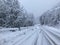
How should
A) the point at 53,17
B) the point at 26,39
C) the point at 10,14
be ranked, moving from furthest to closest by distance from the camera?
the point at 53,17, the point at 10,14, the point at 26,39

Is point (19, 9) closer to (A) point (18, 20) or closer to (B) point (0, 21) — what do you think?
(A) point (18, 20)

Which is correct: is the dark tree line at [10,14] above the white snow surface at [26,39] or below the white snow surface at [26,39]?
above

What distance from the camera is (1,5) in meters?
40.4

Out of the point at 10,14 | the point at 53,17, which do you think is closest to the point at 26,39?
the point at 10,14

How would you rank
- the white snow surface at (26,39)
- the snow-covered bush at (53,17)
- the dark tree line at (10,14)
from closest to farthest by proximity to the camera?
the white snow surface at (26,39) → the dark tree line at (10,14) → the snow-covered bush at (53,17)

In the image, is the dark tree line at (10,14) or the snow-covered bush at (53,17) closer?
the dark tree line at (10,14)

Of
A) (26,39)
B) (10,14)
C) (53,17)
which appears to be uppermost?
(10,14)

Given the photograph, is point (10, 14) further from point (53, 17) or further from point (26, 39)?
point (53, 17)

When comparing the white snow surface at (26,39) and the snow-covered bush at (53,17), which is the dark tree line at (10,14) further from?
the snow-covered bush at (53,17)

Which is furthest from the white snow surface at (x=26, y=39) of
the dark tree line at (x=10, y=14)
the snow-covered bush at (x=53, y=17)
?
the snow-covered bush at (x=53, y=17)

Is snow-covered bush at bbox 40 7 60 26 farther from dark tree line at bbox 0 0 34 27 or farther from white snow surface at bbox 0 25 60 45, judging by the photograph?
white snow surface at bbox 0 25 60 45

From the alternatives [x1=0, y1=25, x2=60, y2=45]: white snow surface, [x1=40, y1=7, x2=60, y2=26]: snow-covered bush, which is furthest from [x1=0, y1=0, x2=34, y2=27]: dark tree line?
[x1=40, y1=7, x2=60, y2=26]: snow-covered bush

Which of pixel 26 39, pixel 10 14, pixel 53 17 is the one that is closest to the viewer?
pixel 26 39

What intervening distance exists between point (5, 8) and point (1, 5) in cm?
149
